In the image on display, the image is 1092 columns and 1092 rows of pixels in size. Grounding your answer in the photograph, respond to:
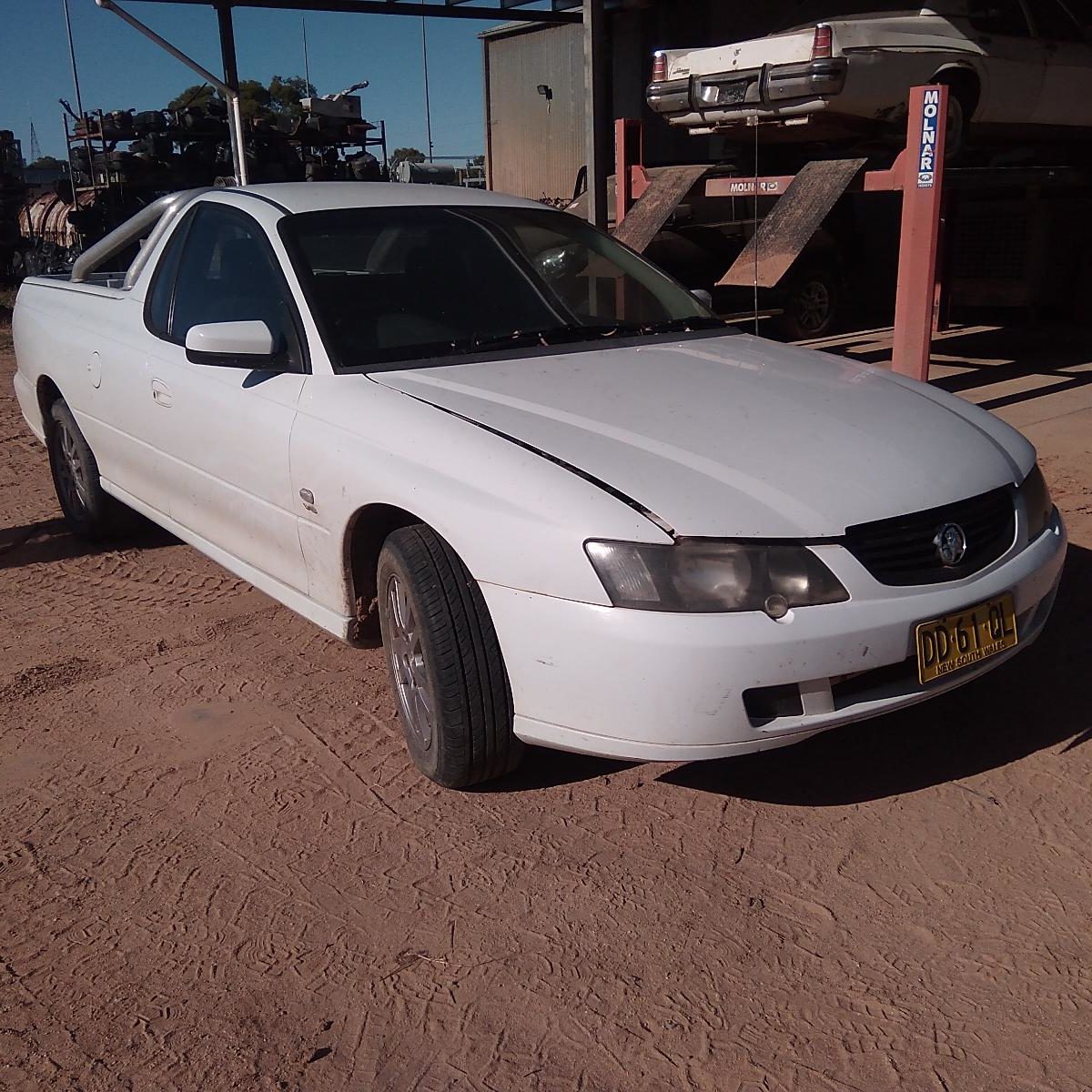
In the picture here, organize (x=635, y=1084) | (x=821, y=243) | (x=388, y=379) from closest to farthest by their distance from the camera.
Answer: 1. (x=635, y=1084)
2. (x=388, y=379)
3. (x=821, y=243)

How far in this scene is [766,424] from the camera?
9.89ft

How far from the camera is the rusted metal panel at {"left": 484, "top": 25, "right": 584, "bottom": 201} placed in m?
17.4

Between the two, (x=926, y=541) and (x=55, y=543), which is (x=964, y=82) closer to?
(x=926, y=541)

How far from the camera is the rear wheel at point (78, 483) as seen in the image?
16.8ft

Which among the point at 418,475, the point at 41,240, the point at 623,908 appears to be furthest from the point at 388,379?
the point at 41,240

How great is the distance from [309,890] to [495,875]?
17.1 inches

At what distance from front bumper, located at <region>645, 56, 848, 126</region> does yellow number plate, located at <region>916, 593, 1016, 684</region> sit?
539 centimetres

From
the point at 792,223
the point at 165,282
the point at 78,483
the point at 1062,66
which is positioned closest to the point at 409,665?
the point at 165,282

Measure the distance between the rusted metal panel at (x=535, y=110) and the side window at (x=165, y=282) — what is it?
13661 mm

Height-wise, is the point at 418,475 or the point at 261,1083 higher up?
the point at 418,475

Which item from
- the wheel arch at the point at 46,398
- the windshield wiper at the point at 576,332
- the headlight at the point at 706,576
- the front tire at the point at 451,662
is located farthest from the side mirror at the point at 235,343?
the wheel arch at the point at 46,398

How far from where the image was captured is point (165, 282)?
4.41 meters

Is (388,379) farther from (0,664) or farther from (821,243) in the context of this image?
(821,243)

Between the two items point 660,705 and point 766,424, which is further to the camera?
point 766,424
